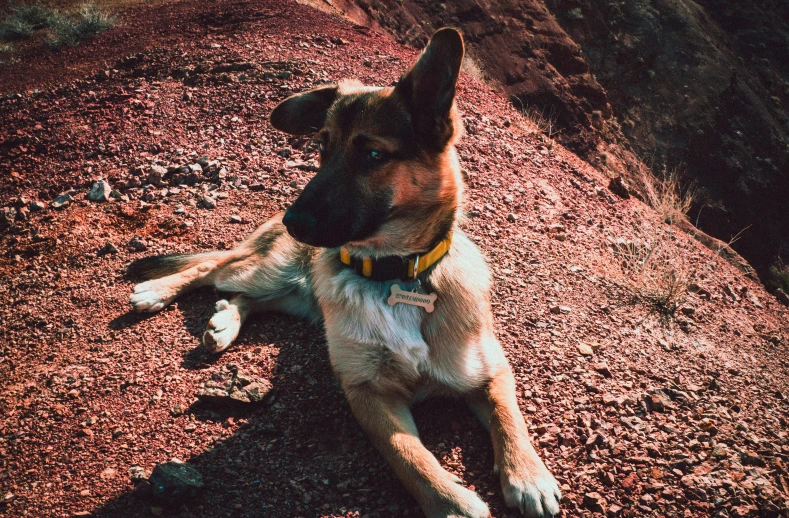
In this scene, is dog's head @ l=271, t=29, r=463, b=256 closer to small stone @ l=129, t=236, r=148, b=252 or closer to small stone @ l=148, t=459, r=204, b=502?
small stone @ l=148, t=459, r=204, b=502

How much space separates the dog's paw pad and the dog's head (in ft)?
4.51

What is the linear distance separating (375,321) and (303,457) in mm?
873

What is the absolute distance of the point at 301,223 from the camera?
2645 millimetres

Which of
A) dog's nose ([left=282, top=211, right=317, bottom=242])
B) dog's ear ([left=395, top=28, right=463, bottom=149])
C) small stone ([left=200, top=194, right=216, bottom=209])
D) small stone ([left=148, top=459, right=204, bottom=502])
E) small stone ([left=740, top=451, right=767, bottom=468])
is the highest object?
dog's ear ([left=395, top=28, right=463, bottom=149])

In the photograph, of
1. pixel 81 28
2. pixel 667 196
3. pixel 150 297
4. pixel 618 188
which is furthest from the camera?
pixel 81 28

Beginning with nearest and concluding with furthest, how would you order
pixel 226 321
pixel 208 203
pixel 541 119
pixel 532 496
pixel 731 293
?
pixel 532 496 < pixel 226 321 < pixel 208 203 < pixel 731 293 < pixel 541 119

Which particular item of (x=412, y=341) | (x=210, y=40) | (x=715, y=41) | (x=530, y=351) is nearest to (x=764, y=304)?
(x=530, y=351)

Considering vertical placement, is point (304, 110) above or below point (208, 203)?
above

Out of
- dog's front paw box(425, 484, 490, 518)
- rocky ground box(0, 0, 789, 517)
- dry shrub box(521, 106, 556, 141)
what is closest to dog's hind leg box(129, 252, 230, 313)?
rocky ground box(0, 0, 789, 517)

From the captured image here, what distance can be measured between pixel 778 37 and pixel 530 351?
55.2 ft

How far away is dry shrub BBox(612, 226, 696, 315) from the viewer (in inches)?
179

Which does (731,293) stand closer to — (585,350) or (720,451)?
(585,350)

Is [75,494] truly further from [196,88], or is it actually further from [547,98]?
[547,98]

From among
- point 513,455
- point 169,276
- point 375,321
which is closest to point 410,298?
point 375,321
